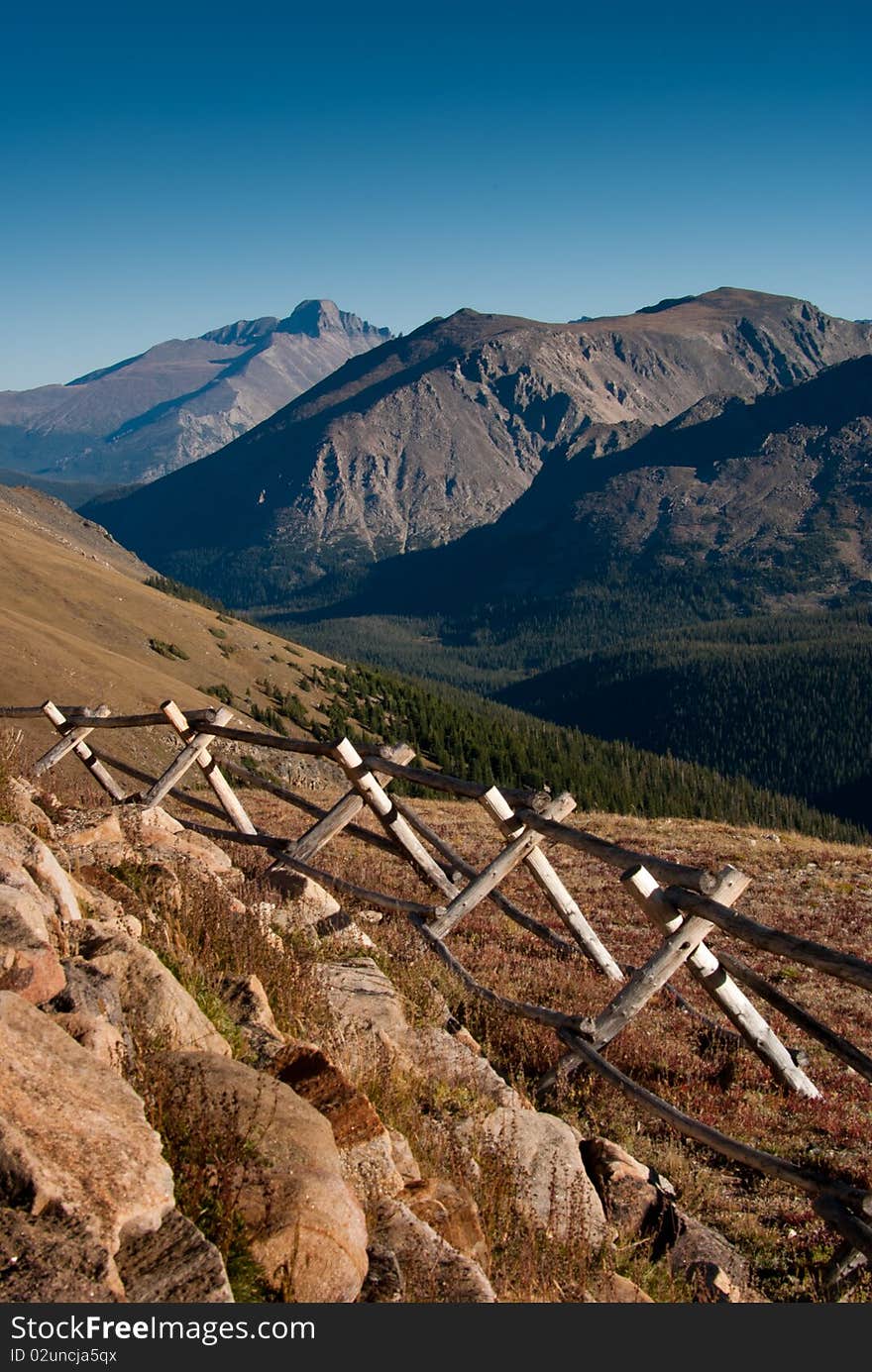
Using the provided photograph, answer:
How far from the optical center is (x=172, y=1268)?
168 inches

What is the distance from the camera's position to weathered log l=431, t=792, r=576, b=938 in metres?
10.8

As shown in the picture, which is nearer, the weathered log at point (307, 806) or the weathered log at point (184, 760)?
the weathered log at point (307, 806)

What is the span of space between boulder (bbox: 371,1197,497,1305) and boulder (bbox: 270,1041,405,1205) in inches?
8.8

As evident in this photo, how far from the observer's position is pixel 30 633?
71625mm

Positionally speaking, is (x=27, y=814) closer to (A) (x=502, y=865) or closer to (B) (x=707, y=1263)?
(A) (x=502, y=865)

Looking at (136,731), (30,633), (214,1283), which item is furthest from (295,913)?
(30,633)

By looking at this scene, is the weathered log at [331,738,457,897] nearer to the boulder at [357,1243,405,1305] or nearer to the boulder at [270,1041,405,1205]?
the boulder at [270,1041,405,1205]

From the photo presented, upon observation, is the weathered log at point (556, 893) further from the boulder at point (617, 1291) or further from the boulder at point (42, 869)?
the boulder at point (617, 1291)

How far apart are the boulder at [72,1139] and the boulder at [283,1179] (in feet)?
1.50

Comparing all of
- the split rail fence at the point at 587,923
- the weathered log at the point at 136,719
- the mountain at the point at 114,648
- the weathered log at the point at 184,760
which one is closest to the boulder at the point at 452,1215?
the split rail fence at the point at 587,923

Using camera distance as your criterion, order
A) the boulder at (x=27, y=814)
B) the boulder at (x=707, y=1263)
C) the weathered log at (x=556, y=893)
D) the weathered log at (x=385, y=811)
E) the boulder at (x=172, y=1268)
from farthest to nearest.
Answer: the weathered log at (x=385, y=811) < the weathered log at (x=556, y=893) < the boulder at (x=27, y=814) < the boulder at (x=707, y=1263) < the boulder at (x=172, y=1268)

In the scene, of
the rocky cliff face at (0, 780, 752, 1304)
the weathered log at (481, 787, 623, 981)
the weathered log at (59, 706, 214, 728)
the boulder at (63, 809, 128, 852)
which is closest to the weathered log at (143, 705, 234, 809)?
the weathered log at (59, 706, 214, 728)

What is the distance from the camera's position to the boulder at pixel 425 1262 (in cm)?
491

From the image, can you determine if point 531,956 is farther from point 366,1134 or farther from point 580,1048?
point 366,1134
